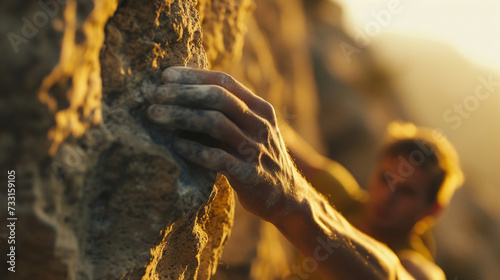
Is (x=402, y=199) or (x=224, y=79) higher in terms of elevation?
(x=224, y=79)

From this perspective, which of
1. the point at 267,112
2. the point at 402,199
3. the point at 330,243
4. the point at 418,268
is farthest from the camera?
the point at 402,199

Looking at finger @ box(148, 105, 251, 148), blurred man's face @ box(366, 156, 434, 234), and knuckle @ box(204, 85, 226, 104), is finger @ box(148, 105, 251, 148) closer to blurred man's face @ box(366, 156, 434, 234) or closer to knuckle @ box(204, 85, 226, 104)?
knuckle @ box(204, 85, 226, 104)

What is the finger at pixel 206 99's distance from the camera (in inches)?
23.2

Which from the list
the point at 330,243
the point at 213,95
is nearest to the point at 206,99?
the point at 213,95

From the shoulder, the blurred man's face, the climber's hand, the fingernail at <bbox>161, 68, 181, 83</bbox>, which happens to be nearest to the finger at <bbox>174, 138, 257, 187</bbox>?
the climber's hand

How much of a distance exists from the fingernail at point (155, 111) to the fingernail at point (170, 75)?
2.3 inches

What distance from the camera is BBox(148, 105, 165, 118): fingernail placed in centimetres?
60

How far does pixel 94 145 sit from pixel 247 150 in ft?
0.81

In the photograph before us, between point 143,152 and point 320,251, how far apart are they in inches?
18.9

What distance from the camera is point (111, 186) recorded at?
23.3 inches

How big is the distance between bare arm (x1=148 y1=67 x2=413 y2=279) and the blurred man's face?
1.14 meters

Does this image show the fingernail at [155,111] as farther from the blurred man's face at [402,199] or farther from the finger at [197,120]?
the blurred man's face at [402,199]

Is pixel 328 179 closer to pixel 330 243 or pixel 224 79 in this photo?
pixel 330 243

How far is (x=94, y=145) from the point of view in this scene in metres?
0.57
